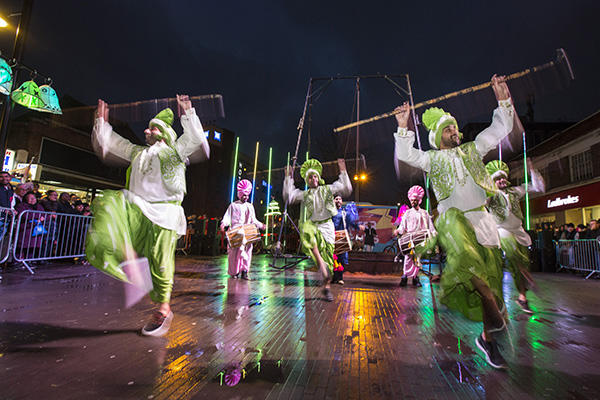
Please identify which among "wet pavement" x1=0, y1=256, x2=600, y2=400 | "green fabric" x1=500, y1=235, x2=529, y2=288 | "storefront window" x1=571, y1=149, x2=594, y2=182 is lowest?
"wet pavement" x1=0, y1=256, x2=600, y2=400

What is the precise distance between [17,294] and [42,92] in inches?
230

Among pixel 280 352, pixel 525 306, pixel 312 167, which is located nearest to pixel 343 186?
pixel 312 167

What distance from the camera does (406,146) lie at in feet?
8.99

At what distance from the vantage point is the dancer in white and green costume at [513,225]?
4.24 meters

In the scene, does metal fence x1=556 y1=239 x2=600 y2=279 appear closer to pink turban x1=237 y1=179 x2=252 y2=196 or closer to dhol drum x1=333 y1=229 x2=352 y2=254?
dhol drum x1=333 y1=229 x2=352 y2=254

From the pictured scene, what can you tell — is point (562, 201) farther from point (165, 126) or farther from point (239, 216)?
point (165, 126)

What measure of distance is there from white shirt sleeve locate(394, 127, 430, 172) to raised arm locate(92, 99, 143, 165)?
242 cm

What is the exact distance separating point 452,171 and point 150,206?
257cm

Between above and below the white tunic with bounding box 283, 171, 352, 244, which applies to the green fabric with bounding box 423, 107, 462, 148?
above

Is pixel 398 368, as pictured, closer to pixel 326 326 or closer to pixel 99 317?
pixel 326 326

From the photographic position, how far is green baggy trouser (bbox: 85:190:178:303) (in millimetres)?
2494

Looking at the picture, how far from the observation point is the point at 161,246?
108 inches

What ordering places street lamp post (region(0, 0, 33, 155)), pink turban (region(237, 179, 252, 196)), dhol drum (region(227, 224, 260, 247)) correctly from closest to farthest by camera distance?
1. street lamp post (region(0, 0, 33, 155))
2. dhol drum (region(227, 224, 260, 247))
3. pink turban (region(237, 179, 252, 196))

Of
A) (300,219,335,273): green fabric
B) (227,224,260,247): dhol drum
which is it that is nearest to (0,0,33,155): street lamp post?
(227,224,260,247): dhol drum
